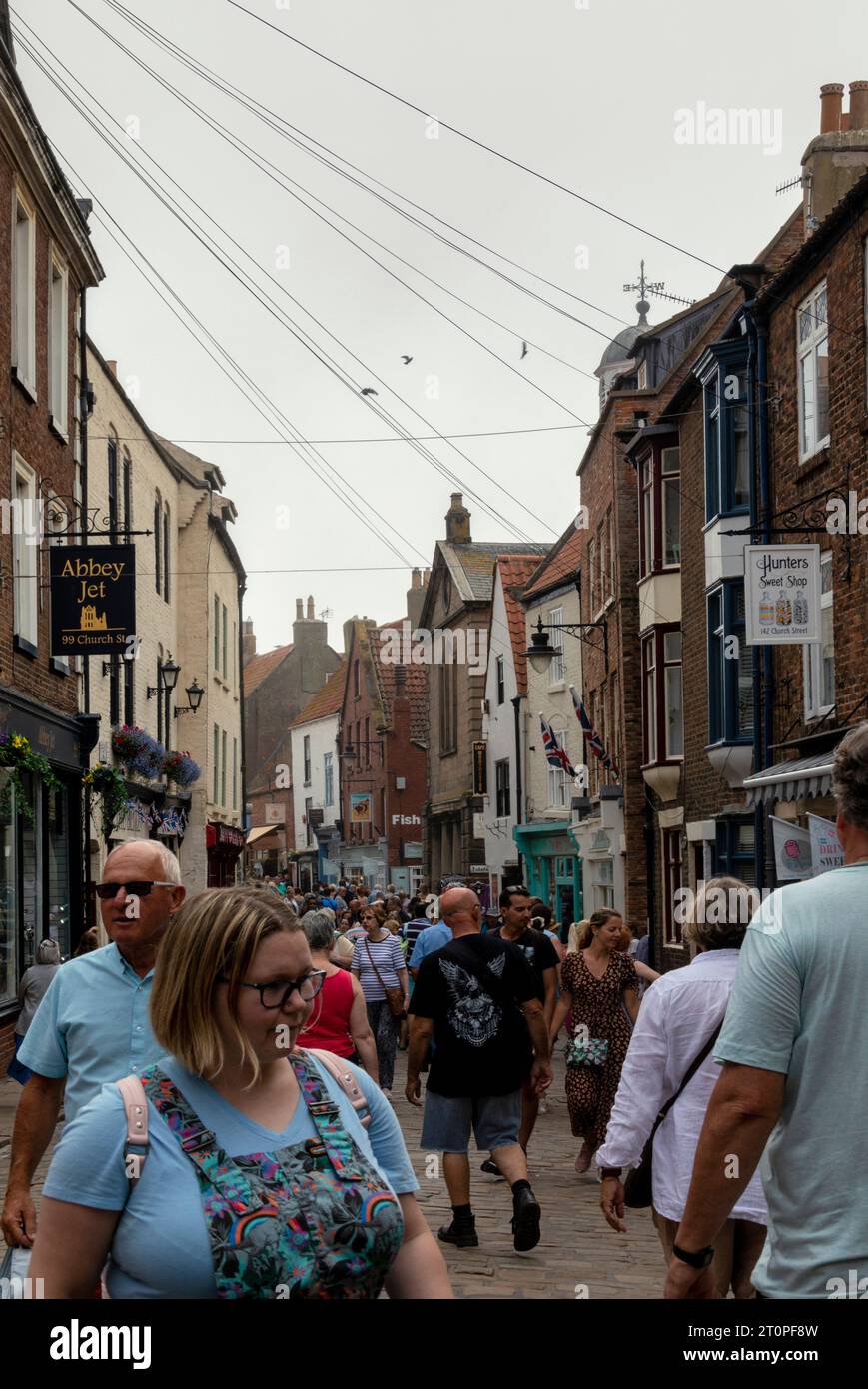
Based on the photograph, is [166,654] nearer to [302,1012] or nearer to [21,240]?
[21,240]

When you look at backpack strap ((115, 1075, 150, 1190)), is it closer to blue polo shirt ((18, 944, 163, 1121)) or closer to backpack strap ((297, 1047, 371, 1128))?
→ backpack strap ((297, 1047, 371, 1128))

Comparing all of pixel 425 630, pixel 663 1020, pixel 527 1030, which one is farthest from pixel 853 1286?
pixel 425 630

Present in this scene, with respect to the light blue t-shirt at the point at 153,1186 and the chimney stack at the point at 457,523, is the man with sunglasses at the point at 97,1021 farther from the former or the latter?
the chimney stack at the point at 457,523

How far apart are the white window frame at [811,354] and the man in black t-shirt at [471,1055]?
424 inches

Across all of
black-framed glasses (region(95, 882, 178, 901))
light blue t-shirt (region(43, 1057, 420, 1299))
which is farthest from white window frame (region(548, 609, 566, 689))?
light blue t-shirt (region(43, 1057, 420, 1299))

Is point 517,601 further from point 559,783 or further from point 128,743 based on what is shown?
point 128,743

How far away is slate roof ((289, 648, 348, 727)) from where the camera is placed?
7544 centimetres

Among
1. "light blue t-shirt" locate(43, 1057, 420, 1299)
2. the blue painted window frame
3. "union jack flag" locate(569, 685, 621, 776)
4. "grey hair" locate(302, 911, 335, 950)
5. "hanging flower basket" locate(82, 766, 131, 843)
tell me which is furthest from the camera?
"union jack flag" locate(569, 685, 621, 776)

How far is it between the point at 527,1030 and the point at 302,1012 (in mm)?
6635

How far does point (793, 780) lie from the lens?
1764 cm

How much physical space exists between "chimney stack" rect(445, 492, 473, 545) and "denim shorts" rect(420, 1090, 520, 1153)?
49127 mm

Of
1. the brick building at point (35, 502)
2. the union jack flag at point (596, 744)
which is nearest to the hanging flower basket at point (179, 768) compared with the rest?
the union jack flag at point (596, 744)

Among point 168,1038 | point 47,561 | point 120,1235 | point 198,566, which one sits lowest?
point 120,1235
